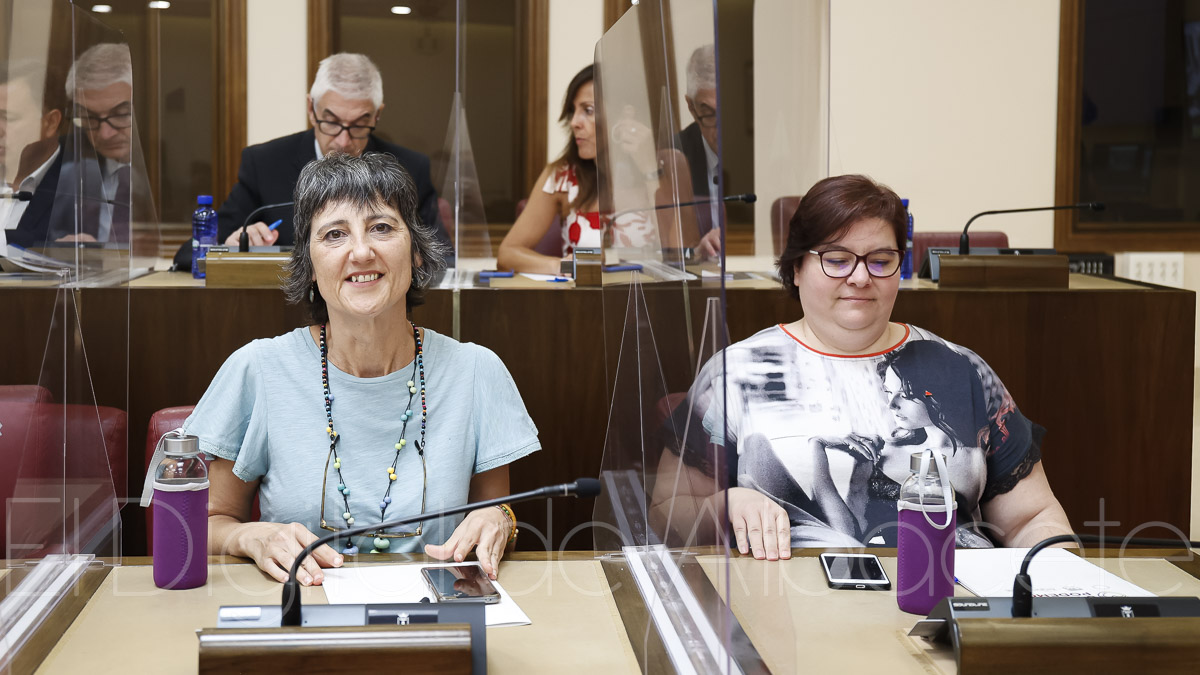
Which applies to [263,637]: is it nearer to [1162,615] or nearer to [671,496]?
[671,496]

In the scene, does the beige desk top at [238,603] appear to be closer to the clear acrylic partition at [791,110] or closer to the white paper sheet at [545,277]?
the white paper sheet at [545,277]

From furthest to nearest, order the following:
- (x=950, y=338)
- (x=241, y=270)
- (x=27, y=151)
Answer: (x=950, y=338), (x=241, y=270), (x=27, y=151)

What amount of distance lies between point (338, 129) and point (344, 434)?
1800 millimetres

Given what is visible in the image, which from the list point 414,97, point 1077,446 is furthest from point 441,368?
point 414,97

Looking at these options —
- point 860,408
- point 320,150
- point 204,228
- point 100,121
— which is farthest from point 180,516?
point 320,150

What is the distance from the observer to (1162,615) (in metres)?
1.20

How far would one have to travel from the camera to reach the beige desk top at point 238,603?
1176 mm

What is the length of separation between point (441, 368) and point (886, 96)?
135 inches

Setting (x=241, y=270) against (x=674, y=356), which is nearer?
(x=674, y=356)

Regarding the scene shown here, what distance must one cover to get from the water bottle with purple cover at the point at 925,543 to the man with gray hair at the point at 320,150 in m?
2.17

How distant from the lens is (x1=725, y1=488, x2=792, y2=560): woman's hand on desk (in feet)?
5.03

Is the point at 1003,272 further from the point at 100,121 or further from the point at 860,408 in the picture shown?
the point at 100,121

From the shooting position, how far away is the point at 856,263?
6.28ft

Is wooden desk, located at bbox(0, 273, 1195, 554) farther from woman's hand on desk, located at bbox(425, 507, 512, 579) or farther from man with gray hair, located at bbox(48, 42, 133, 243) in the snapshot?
woman's hand on desk, located at bbox(425, 507, 512, 579)
